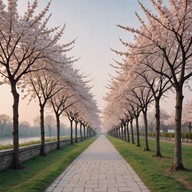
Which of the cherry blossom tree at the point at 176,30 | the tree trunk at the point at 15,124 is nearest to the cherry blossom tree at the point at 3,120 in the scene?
the tree trunk at the point at 15,124

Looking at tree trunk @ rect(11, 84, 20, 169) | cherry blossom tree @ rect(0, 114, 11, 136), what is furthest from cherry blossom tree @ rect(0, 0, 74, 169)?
cherry blossom tree @ rect(0, 114, 11, 136)

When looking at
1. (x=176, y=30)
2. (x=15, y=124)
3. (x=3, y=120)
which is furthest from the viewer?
(x=3, y=120)

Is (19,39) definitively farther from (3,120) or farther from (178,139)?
(3,120)

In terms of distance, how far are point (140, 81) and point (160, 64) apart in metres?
4.31

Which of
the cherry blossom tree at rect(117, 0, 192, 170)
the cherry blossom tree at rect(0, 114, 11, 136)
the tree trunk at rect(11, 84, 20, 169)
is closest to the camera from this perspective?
the cherry blossom tree at rect(117, 0, 192, 170)

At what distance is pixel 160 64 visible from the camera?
2445 cm

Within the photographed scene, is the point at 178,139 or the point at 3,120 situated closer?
the point at 178,139

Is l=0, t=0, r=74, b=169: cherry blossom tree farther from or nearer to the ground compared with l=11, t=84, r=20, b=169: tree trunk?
farther from the ground

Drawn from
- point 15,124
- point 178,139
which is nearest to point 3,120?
point 15,124

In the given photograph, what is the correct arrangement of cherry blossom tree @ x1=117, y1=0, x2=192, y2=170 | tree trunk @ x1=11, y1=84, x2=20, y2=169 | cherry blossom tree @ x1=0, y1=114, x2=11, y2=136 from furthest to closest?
cherry blossom tree @ x1=0, y1=114, x2=11, y2=136 < tree trunk @ x1=11, y1=84, x2=20, y2=169 < cherry blossom tree @ x1=117, y1=0, x2=192, y2=170

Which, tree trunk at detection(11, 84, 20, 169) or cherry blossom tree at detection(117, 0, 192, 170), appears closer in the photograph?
cherry blossom tree at detection(117, 0, 192, 170)

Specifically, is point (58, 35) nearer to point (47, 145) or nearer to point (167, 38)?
point (167, 38)

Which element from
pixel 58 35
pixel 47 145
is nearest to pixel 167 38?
pixel 58 35

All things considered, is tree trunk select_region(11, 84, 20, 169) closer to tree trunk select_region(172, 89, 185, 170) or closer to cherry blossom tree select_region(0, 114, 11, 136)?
tree trunk select_region(172, 89, 185, 170)
